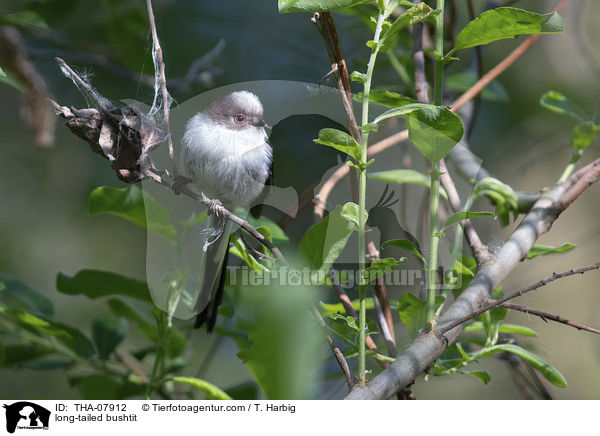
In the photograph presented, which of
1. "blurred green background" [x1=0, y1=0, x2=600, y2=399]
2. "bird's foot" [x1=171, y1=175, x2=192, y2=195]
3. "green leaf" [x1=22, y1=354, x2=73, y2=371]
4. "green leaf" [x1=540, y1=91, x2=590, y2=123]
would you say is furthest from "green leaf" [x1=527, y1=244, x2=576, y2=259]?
"green leaf" [x1=22, y1=354, x2=73, y2=371]

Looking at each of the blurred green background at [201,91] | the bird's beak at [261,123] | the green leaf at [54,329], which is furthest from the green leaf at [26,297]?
the bird's beak at [261,123]

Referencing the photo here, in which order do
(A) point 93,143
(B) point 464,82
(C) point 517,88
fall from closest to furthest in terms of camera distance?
(A) point 93,143 → (B) point 464,82 → (C) point 517,88

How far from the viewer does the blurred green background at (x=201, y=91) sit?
1079 millimetres

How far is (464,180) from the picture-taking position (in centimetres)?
96

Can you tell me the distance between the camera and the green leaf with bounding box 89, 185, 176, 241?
74 cm

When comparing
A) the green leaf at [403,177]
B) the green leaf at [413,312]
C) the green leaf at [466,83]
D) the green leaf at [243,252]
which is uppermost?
the green leaf at [466,83]

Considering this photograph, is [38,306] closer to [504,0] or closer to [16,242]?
[16,242]

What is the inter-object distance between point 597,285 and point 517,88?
2.10ft

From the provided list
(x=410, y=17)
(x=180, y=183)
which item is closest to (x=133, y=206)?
(x=180, y=183)

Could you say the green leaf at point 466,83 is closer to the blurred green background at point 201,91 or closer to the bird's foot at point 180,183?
the blurred green background at point 201,91

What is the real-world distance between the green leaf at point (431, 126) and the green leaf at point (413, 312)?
18 cm

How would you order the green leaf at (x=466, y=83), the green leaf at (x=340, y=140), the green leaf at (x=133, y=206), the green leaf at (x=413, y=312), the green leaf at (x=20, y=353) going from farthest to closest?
the green leaf at (x=466, y=83) → the green leaf at (x=20, y=353) → the green leaf at (x=133, y=206) → the green leaf at (x=413, y=312) → the green leaf at (x=340, y=140)
